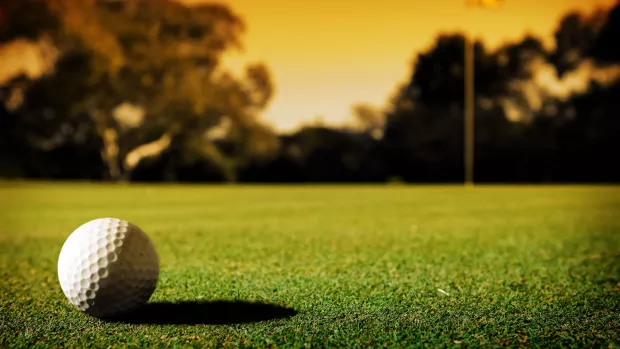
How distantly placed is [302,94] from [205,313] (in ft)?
121

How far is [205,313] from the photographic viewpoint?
2547mm

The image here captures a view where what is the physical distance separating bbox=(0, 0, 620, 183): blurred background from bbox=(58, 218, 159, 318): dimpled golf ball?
27.9m

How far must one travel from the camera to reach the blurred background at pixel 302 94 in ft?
100

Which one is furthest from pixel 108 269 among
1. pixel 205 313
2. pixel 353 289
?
pixel 353 289

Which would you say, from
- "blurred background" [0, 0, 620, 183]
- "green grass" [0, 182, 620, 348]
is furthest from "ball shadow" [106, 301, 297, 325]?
"blurred background" [0, 0, 620, 183]

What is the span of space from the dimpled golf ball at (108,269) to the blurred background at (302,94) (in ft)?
91.7

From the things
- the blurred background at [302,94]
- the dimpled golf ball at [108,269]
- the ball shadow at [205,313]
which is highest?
the blurred background at [302,94]

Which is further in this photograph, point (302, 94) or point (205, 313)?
point (302, 94)

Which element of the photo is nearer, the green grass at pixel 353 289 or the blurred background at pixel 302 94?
the green grass at pixel 353 289

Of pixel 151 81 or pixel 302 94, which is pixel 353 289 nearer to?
pixel 151 81

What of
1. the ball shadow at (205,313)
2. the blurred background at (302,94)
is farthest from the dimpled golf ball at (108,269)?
the blurred background at (302,94)

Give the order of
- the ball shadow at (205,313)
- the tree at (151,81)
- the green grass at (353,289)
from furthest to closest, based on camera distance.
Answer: the tree at (151,81) < the ball shadow at (205,313) < the green grass at (353,289)

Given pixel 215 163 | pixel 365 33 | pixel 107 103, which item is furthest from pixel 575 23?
pixel 107 103

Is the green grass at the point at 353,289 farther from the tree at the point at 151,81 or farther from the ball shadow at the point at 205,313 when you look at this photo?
the tree at the point at 151,81
